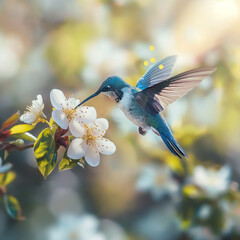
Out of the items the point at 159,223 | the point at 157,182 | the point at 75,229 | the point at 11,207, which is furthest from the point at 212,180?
the point at 11,207

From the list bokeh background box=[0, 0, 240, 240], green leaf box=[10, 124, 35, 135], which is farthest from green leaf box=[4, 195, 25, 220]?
bokeh background box=[0, 0, 240, 240]

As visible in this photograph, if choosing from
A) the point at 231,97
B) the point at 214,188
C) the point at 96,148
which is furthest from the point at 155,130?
the point at 231,97

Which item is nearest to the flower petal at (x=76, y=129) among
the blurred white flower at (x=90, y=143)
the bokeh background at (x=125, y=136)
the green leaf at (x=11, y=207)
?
the blurred white flower at (x=90, y=143)

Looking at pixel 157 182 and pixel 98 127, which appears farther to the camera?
pixel 157 182

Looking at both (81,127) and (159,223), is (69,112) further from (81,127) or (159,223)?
(159,223)

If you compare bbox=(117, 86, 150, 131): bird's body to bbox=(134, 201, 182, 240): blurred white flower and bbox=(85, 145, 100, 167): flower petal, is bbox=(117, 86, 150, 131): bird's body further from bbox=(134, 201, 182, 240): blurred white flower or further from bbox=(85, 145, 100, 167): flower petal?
→ bbox=(134, 201, 182, 240): blurred white flower

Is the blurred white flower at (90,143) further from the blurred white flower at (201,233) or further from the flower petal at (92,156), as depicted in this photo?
the blurred white flower at (201,233)

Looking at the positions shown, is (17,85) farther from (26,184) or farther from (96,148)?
(96,148)
